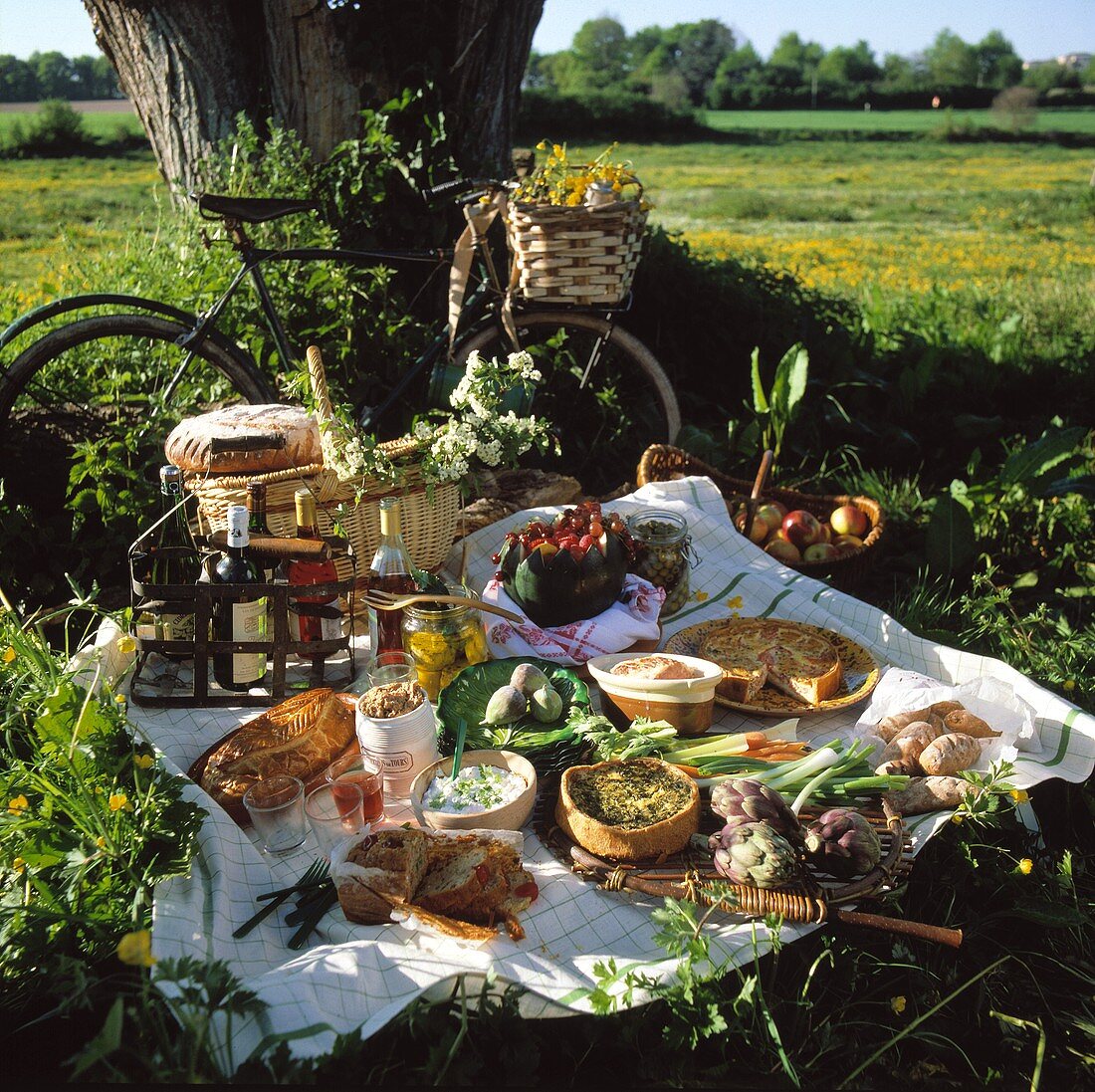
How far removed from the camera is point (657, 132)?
2964 cm

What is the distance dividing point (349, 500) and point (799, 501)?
2.31 m

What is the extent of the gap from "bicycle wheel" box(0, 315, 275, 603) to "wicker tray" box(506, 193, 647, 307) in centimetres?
143

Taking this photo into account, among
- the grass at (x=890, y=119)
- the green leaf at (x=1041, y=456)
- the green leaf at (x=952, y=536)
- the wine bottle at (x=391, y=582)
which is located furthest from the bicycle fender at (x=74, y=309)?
the grass at (x=890, y=119)

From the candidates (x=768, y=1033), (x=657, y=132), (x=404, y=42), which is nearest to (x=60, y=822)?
(x=768, y=1033)

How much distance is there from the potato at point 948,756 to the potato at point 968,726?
4.0 inches

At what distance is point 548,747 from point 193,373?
3.52 m

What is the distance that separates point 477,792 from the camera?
8.40 feet

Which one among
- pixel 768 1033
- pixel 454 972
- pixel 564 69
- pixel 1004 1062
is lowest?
pixel 1004 1062

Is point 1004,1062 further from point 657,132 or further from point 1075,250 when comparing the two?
point 657,132

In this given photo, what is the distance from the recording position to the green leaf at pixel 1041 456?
191 inches

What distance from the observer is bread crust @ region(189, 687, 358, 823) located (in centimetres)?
265

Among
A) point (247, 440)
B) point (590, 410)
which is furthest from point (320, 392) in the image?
point (590, 410)

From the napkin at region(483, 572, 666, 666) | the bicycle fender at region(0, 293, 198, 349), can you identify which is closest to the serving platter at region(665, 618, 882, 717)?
the napkin at region(483, 572, 666, 666)

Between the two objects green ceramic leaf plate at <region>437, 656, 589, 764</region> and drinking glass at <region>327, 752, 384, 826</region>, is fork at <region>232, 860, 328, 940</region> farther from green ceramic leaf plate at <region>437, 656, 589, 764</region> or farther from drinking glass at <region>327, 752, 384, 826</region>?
green ceramic leaf plate at <region>437, 656, 589, 764</region>
